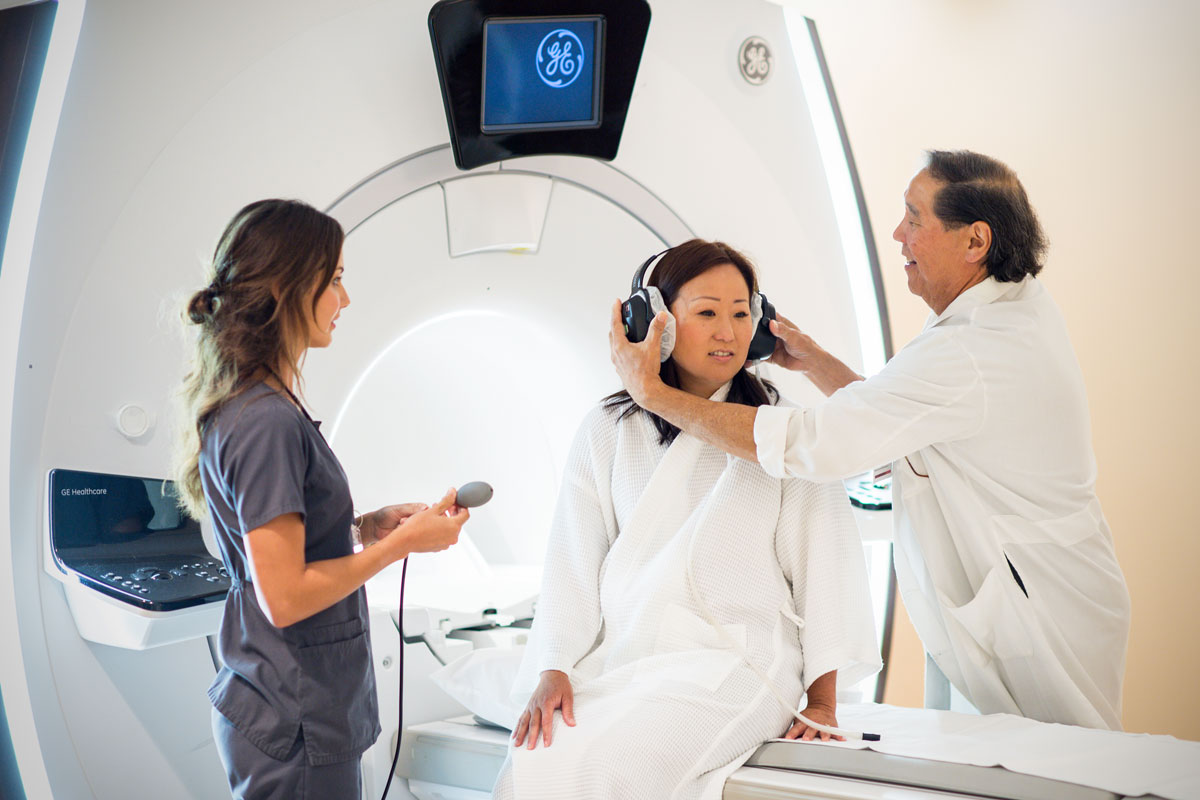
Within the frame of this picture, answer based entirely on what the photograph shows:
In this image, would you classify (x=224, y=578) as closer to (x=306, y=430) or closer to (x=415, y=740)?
(x=306, y=430)

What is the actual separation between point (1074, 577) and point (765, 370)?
1.01m

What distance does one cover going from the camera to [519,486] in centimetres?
295

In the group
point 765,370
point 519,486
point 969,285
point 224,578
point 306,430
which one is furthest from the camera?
point 519,486

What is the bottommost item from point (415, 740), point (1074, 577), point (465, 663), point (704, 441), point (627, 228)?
point (415, 740)

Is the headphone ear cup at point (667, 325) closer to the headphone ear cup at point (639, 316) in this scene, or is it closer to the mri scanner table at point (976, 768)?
the headphone ear cup at point (639, 316)

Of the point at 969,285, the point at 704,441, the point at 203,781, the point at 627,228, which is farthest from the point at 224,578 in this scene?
the point at 969,285


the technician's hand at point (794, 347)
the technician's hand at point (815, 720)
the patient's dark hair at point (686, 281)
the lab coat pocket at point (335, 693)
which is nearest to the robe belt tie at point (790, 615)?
the technician's hand at point (815, 720)

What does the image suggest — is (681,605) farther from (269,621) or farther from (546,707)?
(269,621)

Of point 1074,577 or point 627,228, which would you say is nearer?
point 1074,577

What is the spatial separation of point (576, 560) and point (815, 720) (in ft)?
1.58

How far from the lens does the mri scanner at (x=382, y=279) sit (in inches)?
58.6

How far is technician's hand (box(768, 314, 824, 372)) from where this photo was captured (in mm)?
2059

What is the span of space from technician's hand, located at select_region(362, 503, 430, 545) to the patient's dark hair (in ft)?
1.55

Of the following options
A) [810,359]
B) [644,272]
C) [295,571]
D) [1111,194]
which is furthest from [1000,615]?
[1111,194]
